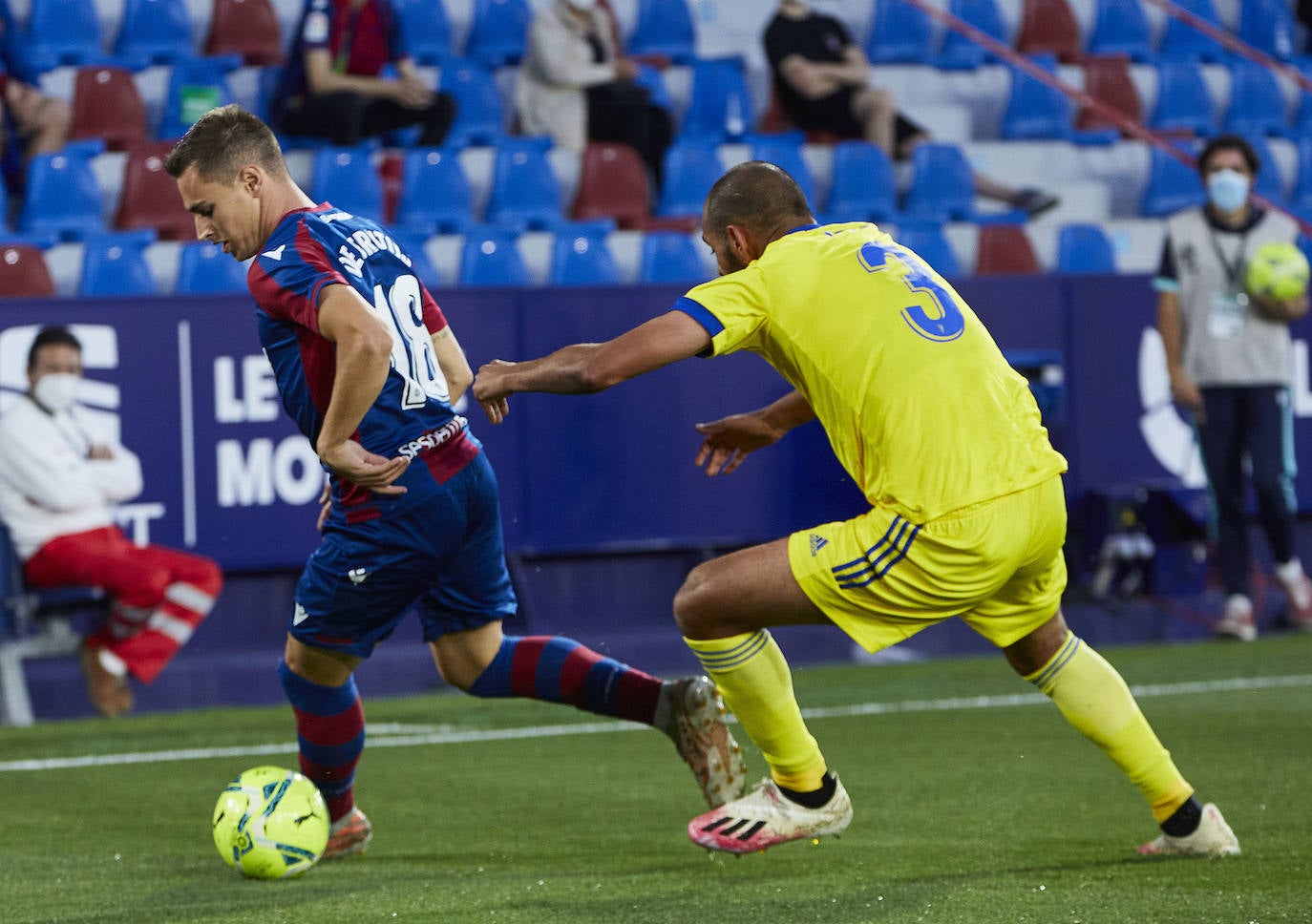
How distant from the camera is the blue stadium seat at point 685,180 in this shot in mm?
12211

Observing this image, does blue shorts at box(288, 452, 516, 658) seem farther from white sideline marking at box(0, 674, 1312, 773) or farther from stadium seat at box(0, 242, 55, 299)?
stadium seat at box(0, 242, 55, 299)

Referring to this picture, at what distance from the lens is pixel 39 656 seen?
8.72 meters

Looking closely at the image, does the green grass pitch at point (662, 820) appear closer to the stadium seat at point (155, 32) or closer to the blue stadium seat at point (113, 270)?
the blue stadium seat at point (113, 270)

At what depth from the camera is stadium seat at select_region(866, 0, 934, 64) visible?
14477 millimetres

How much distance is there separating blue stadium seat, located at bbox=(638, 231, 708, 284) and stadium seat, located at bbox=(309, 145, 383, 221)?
1.50 m

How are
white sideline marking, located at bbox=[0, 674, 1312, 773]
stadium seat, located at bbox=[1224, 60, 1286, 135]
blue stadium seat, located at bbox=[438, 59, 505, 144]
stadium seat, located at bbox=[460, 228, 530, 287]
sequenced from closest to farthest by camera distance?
white sideline marking, located at bbox=[0, 674, 1312, 773] < stadium seat, located at bbox=[460, 228, 530, 287] < blue stadium seat, located at bbox=[438, 59, 505, 144] < stadium seat, located at bbox=[1224, 60, 1286, 135]

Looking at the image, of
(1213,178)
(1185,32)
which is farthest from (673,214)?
(1185,32)

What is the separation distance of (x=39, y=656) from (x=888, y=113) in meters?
6.70

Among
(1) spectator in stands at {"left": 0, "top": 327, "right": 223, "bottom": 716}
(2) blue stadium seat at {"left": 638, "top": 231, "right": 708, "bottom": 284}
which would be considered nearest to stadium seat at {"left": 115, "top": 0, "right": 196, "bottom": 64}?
(2) blue stadium seat at {"left": 638, "top": 231, "right": 708, "bottom": 284}

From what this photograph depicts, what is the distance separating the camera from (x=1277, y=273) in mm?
10156

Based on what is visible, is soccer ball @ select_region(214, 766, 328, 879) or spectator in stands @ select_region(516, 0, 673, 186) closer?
soccer ball @ select_region(214, 766, 328, 879)

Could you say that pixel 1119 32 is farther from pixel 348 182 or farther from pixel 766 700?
pixel 766 700

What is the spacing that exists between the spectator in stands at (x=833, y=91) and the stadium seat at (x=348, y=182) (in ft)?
9.94

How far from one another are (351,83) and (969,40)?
16.9 ft
